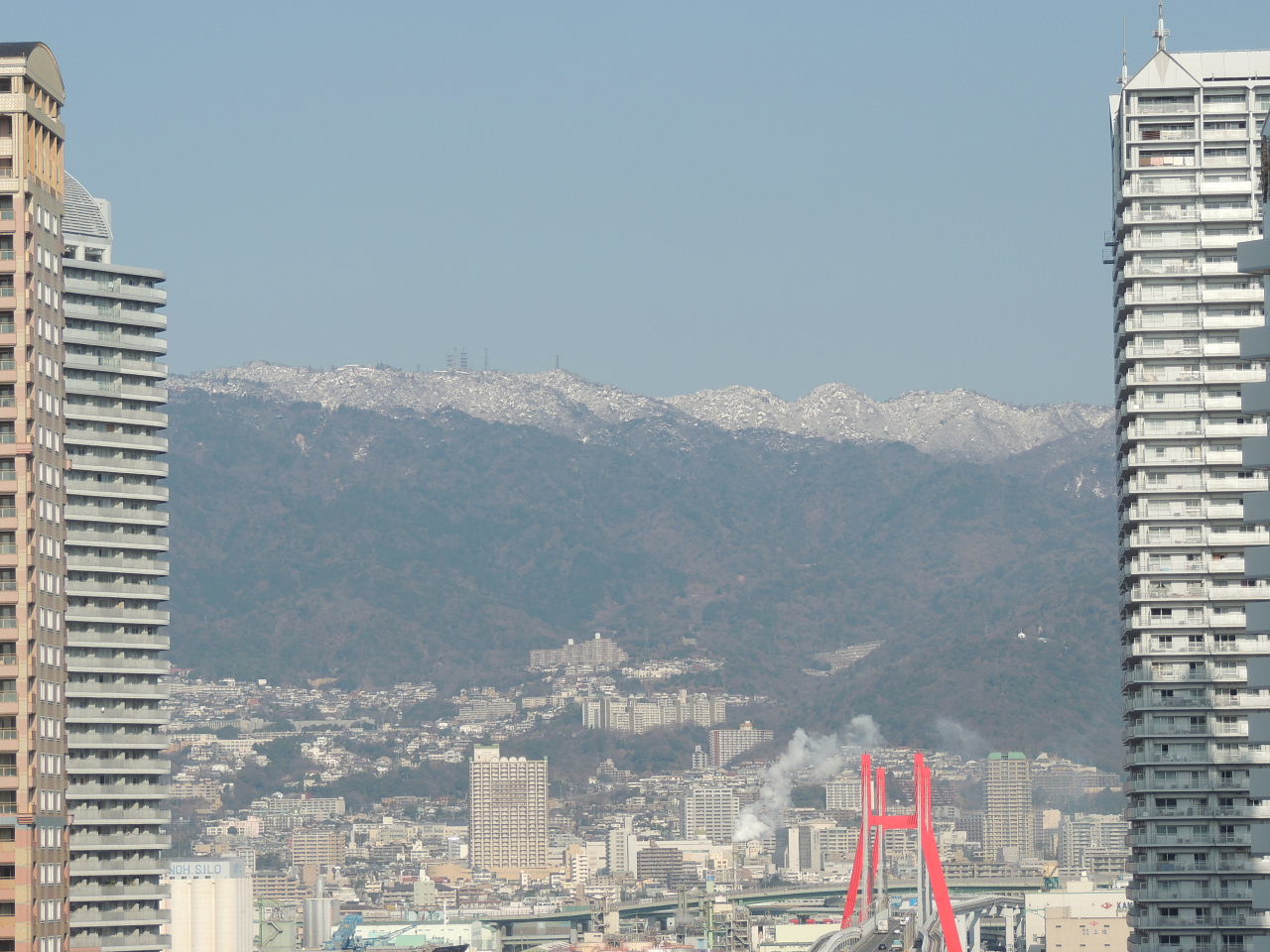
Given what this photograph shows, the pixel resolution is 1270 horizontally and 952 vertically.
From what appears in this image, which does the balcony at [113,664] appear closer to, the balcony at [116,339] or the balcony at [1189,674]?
the balcony at [116,339]

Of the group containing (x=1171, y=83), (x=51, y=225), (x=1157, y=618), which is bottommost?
(x=1157, y=618)

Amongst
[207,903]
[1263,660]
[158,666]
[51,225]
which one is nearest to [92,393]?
[158,666]

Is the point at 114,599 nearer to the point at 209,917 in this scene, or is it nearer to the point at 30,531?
the point at 30,531

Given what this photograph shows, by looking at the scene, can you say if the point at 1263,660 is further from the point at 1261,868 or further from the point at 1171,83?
the point at 1171,83

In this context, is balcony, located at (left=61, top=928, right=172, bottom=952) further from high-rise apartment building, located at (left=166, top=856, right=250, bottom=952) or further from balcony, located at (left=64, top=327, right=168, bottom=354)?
high-rise apartment building, located at (left=166, top=856, right=250, bottom=952)

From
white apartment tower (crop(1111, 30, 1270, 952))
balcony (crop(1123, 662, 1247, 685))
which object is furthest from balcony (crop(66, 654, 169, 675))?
white apartment tower (crop(1111, 30, 1270, 952))

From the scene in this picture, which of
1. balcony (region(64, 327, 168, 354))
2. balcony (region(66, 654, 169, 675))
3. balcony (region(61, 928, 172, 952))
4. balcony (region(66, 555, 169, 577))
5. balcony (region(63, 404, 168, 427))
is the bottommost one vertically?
balcony (region(61, 928, 172, 952))

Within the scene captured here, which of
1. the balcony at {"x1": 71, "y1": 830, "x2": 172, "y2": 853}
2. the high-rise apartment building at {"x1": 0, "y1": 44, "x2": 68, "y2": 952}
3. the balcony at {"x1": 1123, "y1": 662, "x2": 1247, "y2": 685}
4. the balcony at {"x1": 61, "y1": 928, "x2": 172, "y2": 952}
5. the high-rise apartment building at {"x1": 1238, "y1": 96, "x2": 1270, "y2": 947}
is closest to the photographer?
the high-rise apartment building at {"x1": 1238, "y1": 96, "x2": 1270, "y2": 947}
